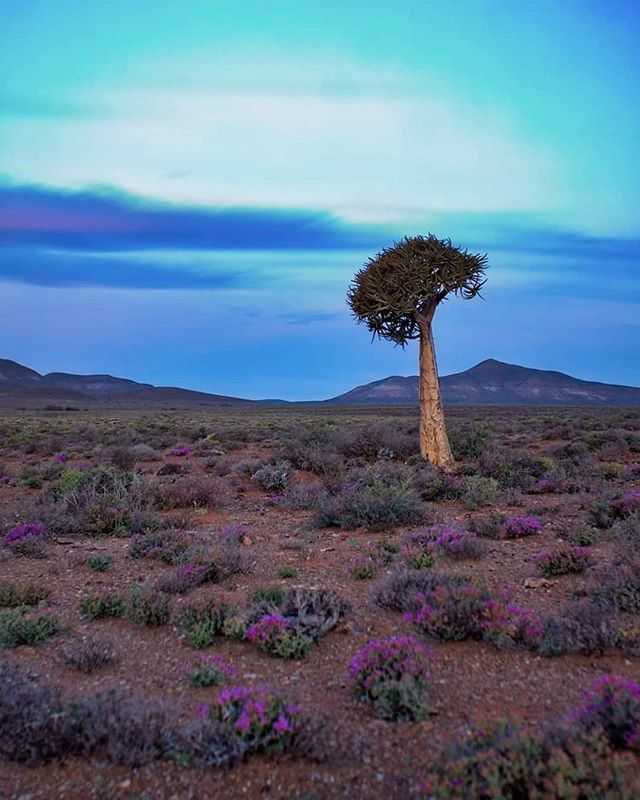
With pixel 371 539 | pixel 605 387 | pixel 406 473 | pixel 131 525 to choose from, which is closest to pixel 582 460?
pixel 406 473

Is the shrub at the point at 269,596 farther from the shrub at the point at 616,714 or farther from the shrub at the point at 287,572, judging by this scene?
the shrub at the point at 616,714

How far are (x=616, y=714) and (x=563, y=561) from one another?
11.1 feet

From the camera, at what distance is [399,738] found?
3533 millimetres

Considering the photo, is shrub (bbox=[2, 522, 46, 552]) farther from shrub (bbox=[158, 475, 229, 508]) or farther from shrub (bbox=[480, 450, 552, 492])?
shrub (bbox=[480, 450, 552, 492])

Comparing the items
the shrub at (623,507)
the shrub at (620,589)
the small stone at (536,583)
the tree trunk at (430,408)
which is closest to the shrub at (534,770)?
the shrub at (620,589)

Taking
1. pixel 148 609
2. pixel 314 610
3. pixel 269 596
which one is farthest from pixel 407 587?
pixel 148 609

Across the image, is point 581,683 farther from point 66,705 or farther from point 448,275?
point 448,275

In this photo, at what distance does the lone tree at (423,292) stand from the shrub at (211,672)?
1017 centimetres

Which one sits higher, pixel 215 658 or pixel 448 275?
pixel 448 275

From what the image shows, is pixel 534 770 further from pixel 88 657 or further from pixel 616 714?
pixel 88 657

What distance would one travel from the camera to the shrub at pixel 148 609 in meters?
5.49

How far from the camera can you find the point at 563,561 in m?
6.43

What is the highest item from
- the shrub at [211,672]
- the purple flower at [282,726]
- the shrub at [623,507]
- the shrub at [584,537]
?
the shrub at [623,507]

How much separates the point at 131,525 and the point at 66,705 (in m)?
5.88
